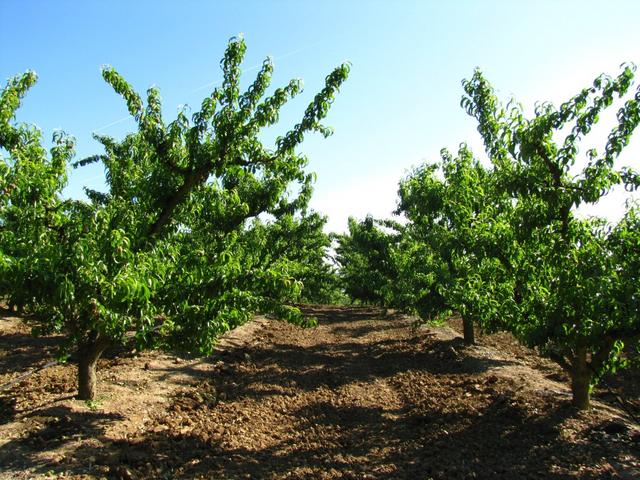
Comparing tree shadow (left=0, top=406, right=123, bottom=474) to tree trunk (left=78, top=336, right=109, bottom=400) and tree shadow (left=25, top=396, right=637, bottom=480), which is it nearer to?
tree shadow (left=25, top=396, right=637, bottom=480)

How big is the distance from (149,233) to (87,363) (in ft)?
7.91

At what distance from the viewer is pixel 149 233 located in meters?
7.01

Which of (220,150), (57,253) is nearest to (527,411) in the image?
(220,150)

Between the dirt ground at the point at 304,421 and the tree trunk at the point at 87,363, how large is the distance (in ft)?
0.68

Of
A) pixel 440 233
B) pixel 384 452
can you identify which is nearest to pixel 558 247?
Result: pixel 384 452

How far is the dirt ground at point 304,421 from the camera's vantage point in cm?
560

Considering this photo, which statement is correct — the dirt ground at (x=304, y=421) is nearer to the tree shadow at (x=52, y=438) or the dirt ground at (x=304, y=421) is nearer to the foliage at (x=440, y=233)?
the tree shadow at (x=52, y=438)

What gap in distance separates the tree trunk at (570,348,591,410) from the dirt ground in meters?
0.25

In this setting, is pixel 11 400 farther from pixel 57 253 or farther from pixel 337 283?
pixel 337 283

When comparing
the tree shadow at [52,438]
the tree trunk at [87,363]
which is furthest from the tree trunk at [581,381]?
the tree trunk at [87,363]

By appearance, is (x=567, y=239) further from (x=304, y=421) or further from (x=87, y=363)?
(x=87, y=363)

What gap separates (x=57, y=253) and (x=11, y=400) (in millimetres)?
3913

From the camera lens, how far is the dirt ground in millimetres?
5602

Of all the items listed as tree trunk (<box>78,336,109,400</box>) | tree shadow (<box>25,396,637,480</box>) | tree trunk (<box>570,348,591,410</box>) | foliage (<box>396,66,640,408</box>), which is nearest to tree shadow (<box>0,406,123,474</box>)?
tree shadow (<box>25,396,637,480</box>)
